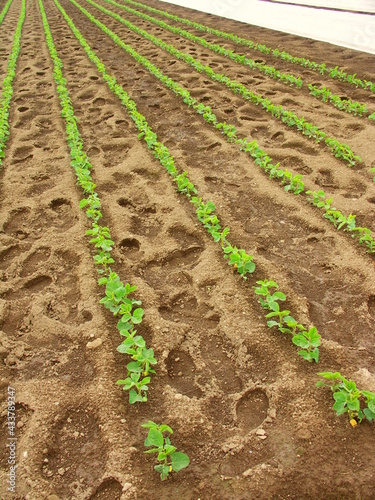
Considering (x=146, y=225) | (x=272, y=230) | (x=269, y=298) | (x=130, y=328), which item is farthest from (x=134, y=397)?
(x=272, y=230)

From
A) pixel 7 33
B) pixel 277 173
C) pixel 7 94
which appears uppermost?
pixel 7 33

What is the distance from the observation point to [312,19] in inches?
406

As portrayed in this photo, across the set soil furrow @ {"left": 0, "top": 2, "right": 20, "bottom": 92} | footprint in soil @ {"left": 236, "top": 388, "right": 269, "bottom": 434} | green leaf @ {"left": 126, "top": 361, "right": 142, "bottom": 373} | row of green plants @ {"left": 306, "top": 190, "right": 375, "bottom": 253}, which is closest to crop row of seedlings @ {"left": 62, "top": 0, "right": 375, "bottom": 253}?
row of green plants @ {"left": 306, "top": 190, "right": 375, "bottom": 253}

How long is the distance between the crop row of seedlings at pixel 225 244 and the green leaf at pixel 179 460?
0.96 meters

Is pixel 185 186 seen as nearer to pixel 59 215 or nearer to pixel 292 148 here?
pixel 59 215

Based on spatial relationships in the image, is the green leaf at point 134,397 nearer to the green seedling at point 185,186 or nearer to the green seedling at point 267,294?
the green seedling at point 267,294

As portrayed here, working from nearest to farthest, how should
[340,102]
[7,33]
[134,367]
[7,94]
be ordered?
[134,367], [340,102], [7,94], [7,33]

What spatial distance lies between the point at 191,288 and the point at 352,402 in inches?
57.1

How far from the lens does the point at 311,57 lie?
7.99 metres

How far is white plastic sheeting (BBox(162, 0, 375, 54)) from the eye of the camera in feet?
28.6

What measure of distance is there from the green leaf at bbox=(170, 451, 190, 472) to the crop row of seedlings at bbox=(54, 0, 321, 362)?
0.96 m

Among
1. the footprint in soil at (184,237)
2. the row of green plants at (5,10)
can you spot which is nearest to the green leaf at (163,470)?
the footprint in soil at (184,237)

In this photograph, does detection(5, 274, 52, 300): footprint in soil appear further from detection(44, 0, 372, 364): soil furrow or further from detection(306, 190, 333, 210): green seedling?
detection(306, 190, 333, 210): green seedling

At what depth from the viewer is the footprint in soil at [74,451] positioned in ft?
6.57
